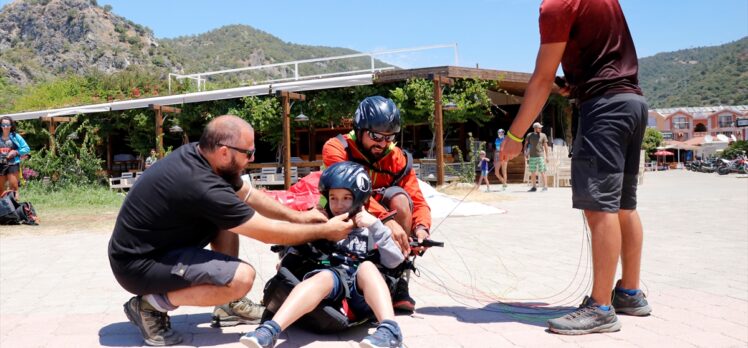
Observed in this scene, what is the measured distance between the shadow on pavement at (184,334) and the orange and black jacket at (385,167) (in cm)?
116

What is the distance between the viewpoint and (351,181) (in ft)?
9.87

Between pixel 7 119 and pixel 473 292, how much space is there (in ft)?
30.1

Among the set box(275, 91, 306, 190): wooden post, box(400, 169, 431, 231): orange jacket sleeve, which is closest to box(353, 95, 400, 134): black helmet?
box(400, 169, 431, 231): orange jacket sleeve

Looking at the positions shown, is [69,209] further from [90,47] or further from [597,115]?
[90,47]

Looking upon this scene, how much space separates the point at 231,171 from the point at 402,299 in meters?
1.25

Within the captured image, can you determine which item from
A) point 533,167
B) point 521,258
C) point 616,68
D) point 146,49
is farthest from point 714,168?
point 146,49

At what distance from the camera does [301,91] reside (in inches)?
806

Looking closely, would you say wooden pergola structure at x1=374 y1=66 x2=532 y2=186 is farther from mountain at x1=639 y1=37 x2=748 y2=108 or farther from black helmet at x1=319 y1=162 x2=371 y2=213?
mountain at x1=639 y1=37 x2=748 y2=108

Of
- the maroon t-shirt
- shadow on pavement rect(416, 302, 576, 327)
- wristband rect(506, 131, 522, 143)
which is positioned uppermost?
the maroon t-shirt

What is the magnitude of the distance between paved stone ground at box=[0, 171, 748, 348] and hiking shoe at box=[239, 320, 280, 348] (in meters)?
0.36

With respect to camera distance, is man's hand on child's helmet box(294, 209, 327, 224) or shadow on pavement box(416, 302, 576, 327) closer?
man's hand on child's helmet box(294, 209, 327, 224)

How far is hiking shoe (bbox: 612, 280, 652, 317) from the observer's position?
328 cm

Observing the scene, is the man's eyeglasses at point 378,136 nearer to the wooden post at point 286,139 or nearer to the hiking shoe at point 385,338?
the hiking shoe at point 385,338

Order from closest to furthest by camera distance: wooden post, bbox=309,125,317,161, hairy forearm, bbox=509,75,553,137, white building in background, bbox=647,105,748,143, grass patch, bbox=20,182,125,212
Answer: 1. hairy forearm, bbox=509,75,553,137
2. grass patch, bbox=20,182,125,212
3. wooden post, bbox=309,125,317,161
4. white building in background, bbox=647,105,748,143
